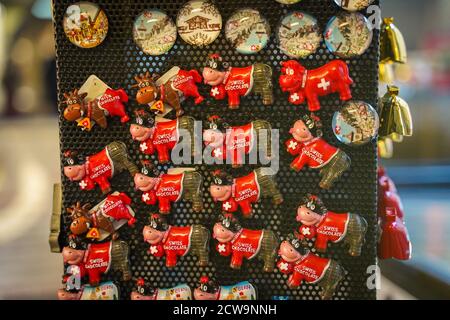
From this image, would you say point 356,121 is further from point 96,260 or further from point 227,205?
point 96,260

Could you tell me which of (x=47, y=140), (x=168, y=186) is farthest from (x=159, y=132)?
(x=47, y=140)

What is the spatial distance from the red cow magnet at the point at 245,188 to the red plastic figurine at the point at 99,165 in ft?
0.64

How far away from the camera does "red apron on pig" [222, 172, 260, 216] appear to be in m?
1.16

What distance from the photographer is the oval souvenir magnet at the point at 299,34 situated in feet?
3.70

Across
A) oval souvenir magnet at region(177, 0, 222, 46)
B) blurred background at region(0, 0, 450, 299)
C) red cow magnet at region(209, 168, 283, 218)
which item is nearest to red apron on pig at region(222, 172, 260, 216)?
red cow magnet at region(209, 168, 283, 218)

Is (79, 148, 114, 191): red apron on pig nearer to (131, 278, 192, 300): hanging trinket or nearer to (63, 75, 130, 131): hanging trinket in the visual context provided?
(63, 75, 130, 131): hanging trinket

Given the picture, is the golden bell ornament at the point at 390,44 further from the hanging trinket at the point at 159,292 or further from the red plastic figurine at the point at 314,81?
the hanging trinket at the point at 159,292

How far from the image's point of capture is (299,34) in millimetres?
1130

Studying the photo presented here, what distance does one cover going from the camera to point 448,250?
258 cm

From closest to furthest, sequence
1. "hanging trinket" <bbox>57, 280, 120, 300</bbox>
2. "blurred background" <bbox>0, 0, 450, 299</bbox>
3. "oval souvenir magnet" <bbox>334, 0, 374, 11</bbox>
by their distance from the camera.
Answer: "oval souvenir magnet" <bbox>334, 0, 374, 11</bbox> → "hanging trinket" <bbox>57, 280, 120, 300</bbox> → "blurred background" <bbox>0, 0, 450, 299</bbox>

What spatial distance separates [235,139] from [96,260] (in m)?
0.43

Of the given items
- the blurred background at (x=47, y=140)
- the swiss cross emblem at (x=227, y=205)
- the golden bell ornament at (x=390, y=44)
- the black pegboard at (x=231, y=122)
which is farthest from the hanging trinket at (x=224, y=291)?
the blurred background at (x=47, y=140)

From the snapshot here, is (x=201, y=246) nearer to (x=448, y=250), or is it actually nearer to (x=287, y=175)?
(x=287, y=175)

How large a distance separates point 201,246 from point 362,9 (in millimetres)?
637
